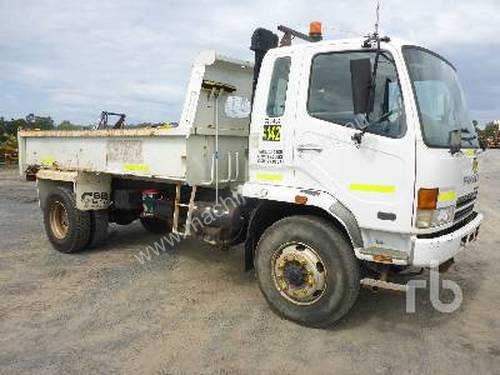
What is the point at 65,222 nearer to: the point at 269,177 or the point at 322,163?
the point at 269,177

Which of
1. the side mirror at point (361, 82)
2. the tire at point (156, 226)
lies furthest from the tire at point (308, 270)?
the tire at point (156, 226)

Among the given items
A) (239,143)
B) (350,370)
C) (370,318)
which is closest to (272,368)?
(350,370)

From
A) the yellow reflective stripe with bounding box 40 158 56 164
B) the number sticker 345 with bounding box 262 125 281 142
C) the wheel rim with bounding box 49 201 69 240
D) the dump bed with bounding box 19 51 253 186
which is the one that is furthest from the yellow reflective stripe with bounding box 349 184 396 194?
the yellow reflective stripe with bounding box 40 158 56 164

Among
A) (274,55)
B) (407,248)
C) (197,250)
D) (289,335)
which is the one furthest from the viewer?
(197,250)

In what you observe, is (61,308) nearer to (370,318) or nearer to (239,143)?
(239,143)

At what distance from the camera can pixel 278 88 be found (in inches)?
184

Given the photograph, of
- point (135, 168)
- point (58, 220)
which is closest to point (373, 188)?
point (135, 168)

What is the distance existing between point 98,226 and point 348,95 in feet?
14.3

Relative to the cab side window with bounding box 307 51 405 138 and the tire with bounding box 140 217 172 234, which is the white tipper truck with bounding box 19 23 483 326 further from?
the tire with bounding box 140 217 172 234

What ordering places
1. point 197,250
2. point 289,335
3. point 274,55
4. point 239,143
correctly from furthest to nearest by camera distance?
point 197,250 → point 239,143 → point 274,55 → point 289,335

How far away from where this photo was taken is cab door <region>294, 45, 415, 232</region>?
3965 millimetres

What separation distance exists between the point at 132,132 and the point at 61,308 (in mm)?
2177

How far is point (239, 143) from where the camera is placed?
5723 mm

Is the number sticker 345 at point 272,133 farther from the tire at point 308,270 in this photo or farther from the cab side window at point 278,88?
the tire at point 308,270
